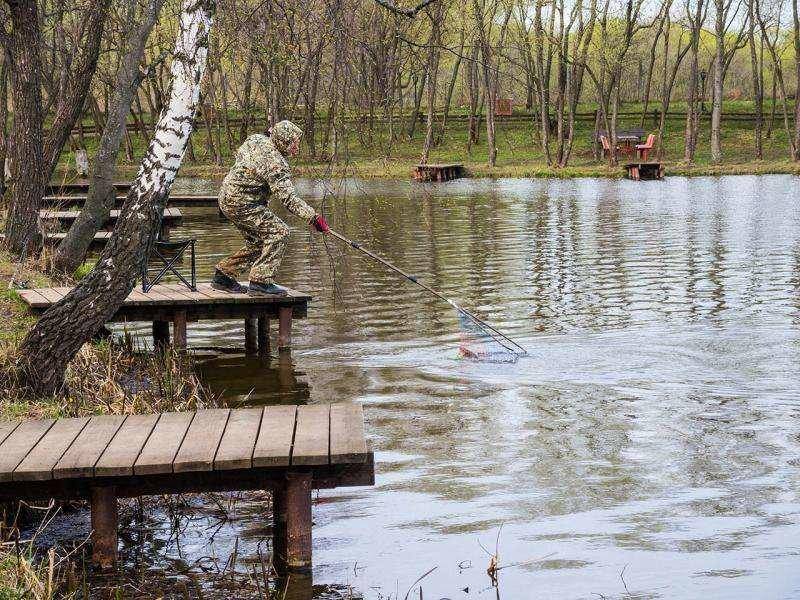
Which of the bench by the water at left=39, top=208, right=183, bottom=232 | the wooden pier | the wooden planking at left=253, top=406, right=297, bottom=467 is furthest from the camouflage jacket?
the wooden pier

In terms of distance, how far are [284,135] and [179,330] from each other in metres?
2.09

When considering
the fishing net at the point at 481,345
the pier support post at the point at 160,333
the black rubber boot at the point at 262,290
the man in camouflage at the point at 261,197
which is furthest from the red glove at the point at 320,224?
the pier support post at the point at 160,333

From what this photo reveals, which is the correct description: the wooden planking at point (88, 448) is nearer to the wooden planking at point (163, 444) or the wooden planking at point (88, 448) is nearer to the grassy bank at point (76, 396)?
the wooden planking at point (163, 444)

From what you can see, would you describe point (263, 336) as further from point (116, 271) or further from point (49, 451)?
point (49, 451)

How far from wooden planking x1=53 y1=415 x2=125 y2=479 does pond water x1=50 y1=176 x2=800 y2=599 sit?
69 cm

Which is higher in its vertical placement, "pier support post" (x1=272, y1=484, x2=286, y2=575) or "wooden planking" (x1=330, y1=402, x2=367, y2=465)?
"wooden planking" (x1=330, y1=402, x2=367, y2=465)

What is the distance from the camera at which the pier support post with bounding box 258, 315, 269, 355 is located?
470 inches

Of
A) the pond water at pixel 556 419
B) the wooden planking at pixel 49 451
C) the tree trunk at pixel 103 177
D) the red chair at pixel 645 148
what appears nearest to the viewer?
the wooden planking at pixel 49 451

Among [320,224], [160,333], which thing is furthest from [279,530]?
[160,333]

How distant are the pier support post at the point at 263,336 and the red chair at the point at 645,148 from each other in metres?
38.8

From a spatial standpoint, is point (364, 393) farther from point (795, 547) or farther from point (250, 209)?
point (795, 547)

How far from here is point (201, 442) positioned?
6.01 m

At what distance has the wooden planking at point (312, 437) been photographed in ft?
18.7

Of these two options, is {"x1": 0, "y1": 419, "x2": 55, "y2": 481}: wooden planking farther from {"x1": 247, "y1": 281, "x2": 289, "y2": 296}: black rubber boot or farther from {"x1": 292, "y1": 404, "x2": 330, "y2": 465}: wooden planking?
{"x1": 247, "y1": 281, "x2": 289, "y2": 296}: black rubber boot
